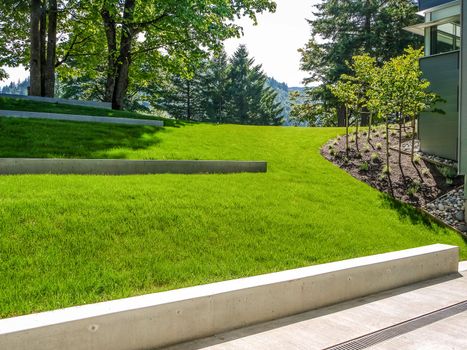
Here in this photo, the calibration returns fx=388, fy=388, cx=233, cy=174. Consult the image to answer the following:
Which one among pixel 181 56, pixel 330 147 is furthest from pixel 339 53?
pixel 330 147

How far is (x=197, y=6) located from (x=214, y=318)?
58.0ft

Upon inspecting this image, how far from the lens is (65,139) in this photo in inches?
423

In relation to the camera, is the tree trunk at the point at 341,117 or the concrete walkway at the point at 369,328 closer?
the concrete walkway at the point at 369,328

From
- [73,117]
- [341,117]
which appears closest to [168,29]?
[73,117]

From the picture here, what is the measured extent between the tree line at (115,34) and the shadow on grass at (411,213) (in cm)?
1241

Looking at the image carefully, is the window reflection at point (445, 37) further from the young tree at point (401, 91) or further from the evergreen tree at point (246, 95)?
the evergreen tree at point (246, 95)

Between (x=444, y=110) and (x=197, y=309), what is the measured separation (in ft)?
44.5

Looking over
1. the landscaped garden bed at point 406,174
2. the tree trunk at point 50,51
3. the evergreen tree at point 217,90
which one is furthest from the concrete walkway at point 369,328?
the evergreen tree at point 217,90

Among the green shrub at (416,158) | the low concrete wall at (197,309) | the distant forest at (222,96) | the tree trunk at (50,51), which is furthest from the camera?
the distant forest at (222,96)

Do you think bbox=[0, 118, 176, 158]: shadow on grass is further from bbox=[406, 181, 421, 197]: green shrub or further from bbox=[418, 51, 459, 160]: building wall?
bbox=[418, 51, 459, 160]: building wall

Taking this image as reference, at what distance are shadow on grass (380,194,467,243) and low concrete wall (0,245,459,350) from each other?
4542 millimetres

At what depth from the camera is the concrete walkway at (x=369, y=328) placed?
3814 millimetres

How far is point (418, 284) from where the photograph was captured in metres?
5.93

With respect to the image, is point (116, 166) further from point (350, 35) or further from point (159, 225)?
point (350, 35)
